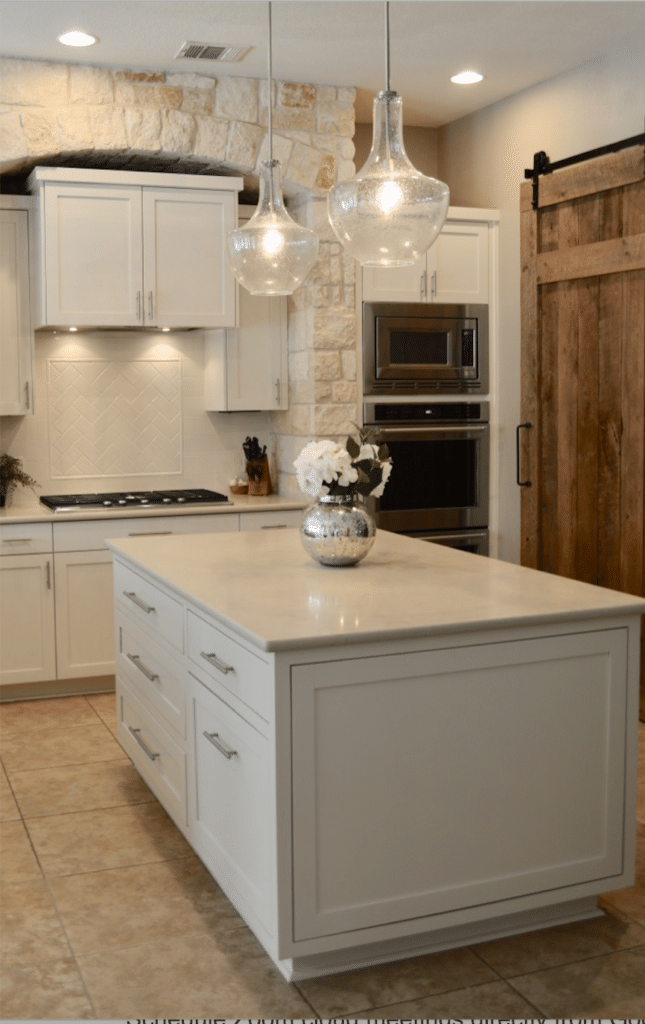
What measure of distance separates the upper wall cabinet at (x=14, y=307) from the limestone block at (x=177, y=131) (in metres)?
0.72

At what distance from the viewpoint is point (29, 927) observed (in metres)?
2.88

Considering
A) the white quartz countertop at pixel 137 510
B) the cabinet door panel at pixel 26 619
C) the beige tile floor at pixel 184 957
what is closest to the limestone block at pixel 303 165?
the white quartz countertop at pixel 137 510

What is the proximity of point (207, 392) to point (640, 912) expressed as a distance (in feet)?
12.1

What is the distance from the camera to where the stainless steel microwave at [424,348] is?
17.7ft

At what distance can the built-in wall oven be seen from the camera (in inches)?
216

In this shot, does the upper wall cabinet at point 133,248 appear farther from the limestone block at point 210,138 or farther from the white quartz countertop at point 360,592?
the white quartz countertop at point 360,592

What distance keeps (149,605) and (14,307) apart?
2246 millimetres

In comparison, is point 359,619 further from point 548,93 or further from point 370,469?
point 548,93

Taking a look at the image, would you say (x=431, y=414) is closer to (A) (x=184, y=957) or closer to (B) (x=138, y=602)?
(B) (x=138, y=602)

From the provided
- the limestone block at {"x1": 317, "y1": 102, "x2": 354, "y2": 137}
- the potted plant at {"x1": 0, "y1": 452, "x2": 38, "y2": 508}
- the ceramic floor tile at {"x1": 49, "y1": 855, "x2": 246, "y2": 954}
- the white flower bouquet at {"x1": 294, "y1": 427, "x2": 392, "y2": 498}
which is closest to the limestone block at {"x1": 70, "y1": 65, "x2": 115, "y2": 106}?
the limestone block at {"x1": 317, "y1": 102, "x2": 354, "y2": 137}

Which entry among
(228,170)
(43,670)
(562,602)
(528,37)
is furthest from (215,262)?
(562,602)

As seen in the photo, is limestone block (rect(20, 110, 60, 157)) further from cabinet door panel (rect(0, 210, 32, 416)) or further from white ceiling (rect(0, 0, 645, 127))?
cabinet door panel (rect(0, 210, 32, 416))

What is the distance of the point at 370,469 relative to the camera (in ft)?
10.8

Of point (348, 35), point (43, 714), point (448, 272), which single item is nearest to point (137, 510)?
point (43, 714)
